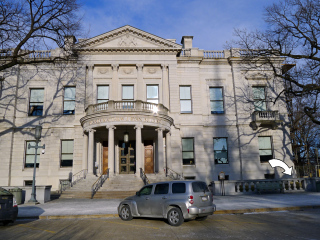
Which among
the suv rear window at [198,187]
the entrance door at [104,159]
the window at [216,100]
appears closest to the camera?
the suv rear window at [198,187]

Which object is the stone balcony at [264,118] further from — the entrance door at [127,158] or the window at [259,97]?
the entrance door at [127,158]

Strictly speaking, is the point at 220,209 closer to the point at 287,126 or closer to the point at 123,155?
the point at 123,155

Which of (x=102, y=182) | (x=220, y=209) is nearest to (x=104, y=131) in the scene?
(x=102, y=182)

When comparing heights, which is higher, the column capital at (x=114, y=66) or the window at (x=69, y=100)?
the column capital at (x=114, y=66)

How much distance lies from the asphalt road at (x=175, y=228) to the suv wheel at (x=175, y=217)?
0.67 feet

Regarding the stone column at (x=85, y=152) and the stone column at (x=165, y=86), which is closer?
the stone column at (x=85, y=152)

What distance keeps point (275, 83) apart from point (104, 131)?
19.5 metres

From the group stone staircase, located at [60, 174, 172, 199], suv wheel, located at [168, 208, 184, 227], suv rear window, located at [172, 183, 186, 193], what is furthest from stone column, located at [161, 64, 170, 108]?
suv wheel, located at [168, 208, 184, 227]

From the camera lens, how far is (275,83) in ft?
98.0

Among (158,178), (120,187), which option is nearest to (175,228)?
(120,187)

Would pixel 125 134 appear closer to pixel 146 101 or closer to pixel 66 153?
pixel 146 101

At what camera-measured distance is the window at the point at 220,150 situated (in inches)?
1121

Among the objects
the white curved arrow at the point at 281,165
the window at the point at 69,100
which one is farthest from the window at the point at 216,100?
the window at the point at 69,100

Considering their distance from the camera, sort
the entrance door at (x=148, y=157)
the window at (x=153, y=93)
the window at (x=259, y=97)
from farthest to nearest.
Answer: the window at (x=259, y=97), the window at (x=153, y=93), the entrance door at (x=148, y=157)
